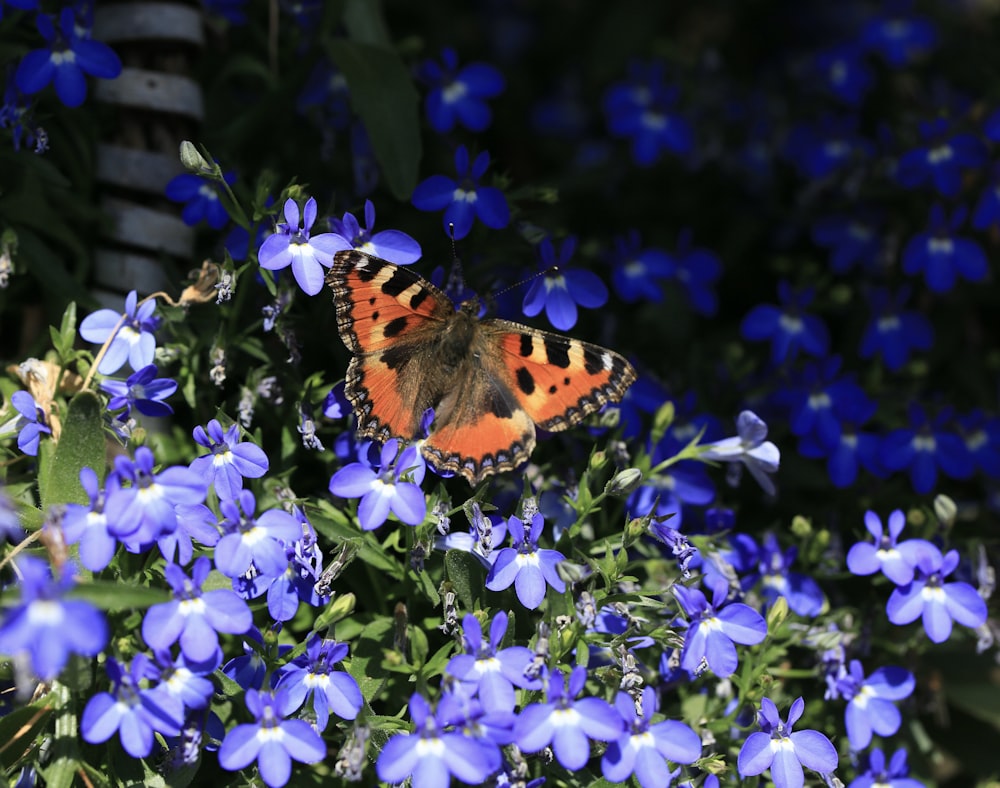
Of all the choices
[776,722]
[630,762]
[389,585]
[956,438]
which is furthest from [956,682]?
[389,585]

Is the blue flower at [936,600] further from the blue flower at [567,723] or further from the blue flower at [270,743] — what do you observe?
the blue flower at [270,743]

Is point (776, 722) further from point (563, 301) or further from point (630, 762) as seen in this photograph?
point (563, 301)

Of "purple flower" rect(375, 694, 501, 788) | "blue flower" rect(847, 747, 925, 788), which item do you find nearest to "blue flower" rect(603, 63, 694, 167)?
"blue flower" rect(847, 747, 925, 788)

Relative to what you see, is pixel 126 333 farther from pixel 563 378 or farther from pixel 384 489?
pixel 563 378

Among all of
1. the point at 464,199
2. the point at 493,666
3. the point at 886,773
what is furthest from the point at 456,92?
the point at 886,773

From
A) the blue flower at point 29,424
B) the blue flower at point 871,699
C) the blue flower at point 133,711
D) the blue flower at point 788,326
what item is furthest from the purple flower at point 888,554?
the blue flower at point 29,424

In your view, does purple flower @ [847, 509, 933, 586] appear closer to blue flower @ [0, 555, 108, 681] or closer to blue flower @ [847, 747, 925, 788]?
blue flower @ [847, 747, 925, 788]
